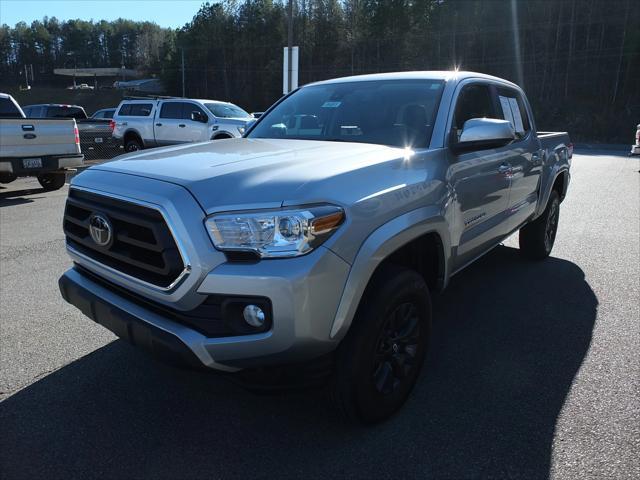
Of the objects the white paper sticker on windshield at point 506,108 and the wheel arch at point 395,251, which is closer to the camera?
the wheel arch at point 395,251

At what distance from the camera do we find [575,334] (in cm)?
383

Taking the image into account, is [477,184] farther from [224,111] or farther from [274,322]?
[224,111]

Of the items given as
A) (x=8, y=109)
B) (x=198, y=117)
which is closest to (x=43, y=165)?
(x=8, y=109)

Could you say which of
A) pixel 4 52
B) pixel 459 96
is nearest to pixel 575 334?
pixel 459 96

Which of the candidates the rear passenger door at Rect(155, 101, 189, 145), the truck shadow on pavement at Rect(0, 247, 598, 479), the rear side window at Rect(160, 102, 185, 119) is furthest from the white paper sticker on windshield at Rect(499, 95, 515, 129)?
the rear side window at Rect(160, 102, 185, 119)

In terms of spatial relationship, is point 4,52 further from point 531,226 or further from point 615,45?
point 531,226

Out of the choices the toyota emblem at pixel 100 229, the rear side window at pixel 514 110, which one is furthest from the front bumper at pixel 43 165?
the rear side window at pixel 514 110

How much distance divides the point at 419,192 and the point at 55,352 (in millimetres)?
2617

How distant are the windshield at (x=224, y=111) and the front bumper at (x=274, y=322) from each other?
1404 centimetres

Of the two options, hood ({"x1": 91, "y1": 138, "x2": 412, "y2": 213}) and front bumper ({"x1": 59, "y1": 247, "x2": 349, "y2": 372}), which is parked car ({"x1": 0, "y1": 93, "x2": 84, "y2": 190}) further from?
front bumper ({"x1": 59, "y1": 247, "x2": 349, "y2": 372})

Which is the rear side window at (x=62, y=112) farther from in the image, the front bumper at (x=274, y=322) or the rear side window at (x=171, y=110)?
the front bumper at (x=274, y=322)

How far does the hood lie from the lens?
2.20 m

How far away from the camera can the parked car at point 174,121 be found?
15133 millimetres

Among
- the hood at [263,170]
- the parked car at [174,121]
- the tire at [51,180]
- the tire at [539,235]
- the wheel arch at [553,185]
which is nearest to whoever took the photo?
the hood at [263,170]
